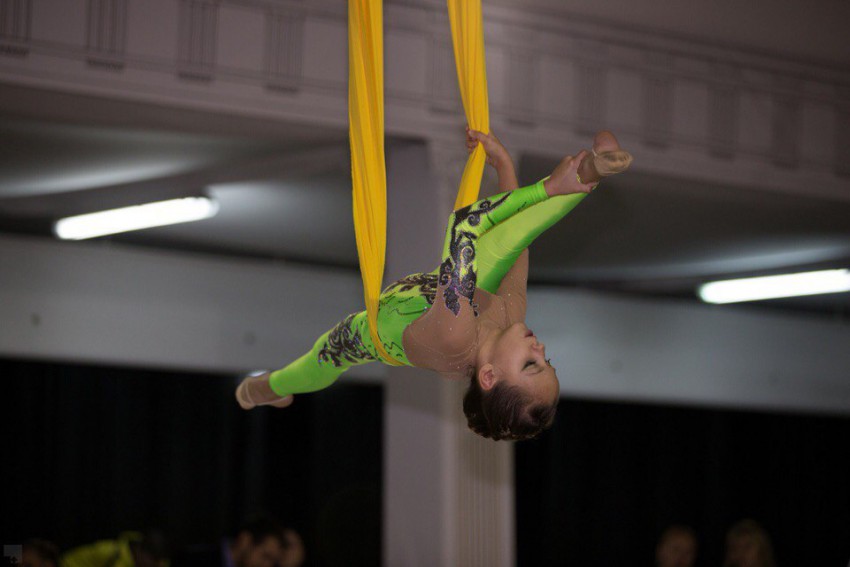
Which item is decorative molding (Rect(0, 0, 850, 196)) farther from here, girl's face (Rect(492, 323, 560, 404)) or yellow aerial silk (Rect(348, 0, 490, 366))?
girl's face (Rect(492, 323, 560, 404))

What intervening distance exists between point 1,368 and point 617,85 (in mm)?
5157

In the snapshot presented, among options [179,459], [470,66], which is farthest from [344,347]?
[179,459]

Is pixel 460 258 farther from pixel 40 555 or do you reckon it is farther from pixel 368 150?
pixel 40 555

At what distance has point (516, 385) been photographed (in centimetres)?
380

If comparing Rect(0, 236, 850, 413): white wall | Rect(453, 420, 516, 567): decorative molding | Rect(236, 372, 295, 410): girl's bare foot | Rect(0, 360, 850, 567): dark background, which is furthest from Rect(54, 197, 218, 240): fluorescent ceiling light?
Rect(236, 372, 295, 410): girl's bare foot

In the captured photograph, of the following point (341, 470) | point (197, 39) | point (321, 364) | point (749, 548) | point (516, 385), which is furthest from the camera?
point (341, 470)

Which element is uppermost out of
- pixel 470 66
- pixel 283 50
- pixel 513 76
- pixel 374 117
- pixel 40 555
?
pixel 513 76

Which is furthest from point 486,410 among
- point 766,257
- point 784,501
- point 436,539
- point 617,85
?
point 784,501

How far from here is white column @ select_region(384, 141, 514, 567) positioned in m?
6.21

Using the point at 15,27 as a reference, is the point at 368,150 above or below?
below

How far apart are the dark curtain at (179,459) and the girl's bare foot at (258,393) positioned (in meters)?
5.16

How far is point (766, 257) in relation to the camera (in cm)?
1021

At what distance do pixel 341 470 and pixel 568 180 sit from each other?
7622 mm

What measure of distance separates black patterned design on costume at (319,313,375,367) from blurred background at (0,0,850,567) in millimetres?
1258
